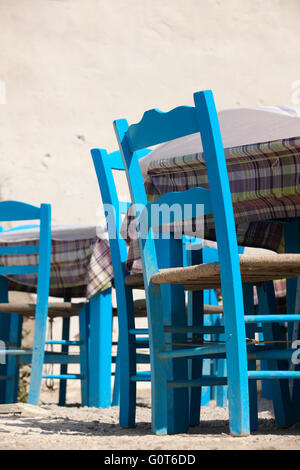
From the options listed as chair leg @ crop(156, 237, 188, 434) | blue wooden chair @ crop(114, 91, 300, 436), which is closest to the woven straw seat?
blue wooden chair @ crop(114, 91, 300, 436)

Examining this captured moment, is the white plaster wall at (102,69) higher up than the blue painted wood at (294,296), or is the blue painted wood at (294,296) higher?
the white plaster wall at (102,69)

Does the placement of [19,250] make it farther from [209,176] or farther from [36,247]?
[209,176]

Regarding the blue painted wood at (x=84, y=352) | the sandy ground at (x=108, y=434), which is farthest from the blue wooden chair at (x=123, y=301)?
the blue painted wood at (x=84, y=352)

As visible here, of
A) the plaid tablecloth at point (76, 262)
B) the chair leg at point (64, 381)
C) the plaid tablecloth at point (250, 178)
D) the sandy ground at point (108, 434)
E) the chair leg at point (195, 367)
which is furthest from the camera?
the chair leg at point (64, 381)

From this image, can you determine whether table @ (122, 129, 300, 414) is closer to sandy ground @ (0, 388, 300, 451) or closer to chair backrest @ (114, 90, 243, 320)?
chair backrest @ (114, 90, 243, 320)

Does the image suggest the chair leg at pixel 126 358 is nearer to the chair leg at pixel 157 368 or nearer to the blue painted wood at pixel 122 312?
the blue painted wood at pixel 122 312

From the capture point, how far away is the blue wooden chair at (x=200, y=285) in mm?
1582

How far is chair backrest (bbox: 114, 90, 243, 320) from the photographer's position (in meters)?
1.59

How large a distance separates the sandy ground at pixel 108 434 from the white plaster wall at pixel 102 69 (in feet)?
10.4

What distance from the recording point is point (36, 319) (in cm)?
284

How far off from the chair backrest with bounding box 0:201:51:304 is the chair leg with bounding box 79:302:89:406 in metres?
0.37

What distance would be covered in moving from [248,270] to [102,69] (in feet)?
15.8

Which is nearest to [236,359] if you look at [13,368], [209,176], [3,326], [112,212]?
[209,176]

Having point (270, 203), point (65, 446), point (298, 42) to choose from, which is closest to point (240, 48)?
point (298, 42)
